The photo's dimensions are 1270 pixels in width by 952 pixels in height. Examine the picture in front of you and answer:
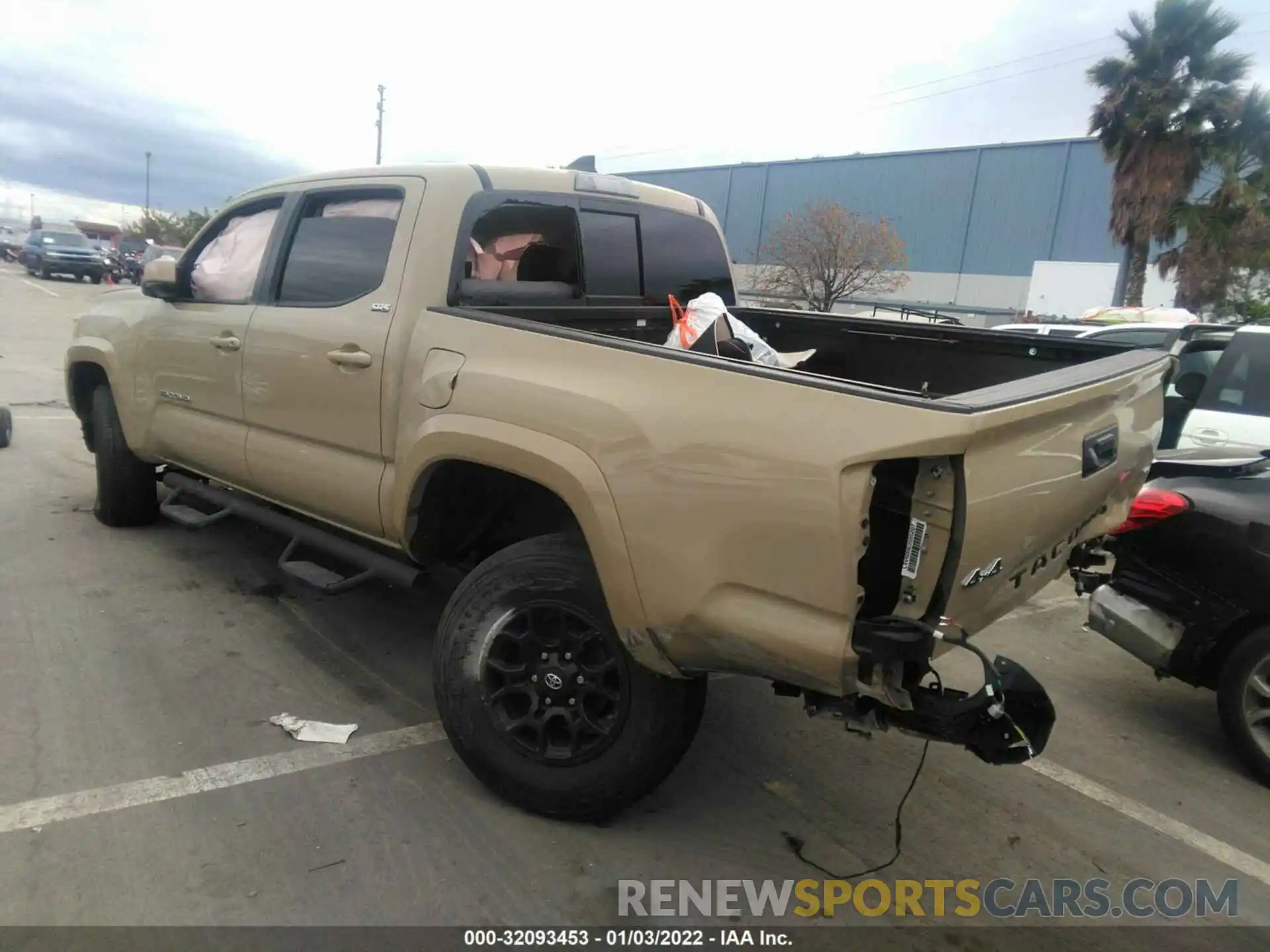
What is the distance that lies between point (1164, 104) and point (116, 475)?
24.5 meters

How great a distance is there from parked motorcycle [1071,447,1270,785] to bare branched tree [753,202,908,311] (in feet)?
75.9

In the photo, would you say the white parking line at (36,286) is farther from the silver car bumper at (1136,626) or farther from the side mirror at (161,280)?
the silver car bumper at (1136,626)

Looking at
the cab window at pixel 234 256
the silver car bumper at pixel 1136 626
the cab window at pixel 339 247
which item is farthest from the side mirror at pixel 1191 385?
the cab window at pixel 234 256

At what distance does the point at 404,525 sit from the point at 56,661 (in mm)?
1817

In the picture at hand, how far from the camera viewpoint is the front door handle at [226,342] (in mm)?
4141

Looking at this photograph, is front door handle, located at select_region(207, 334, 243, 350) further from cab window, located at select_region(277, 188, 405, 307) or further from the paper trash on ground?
the paper trash on ground

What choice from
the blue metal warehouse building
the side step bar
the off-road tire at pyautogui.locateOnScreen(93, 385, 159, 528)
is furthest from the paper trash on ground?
the blue metal warehouse building

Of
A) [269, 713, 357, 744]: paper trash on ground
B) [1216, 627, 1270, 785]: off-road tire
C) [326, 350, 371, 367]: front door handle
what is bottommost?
[269, 713, 357, 744]: paper trash on ground

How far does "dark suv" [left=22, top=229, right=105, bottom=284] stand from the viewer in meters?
30.5

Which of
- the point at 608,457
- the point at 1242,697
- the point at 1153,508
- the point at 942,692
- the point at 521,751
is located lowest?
the point at 521,751

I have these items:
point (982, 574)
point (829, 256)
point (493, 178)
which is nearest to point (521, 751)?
point (982, 574)

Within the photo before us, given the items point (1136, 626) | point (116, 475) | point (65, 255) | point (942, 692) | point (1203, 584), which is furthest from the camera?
point (65, 255)

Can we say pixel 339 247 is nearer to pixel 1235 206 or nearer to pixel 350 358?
pixel 350 358

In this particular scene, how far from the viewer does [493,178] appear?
3.55m
